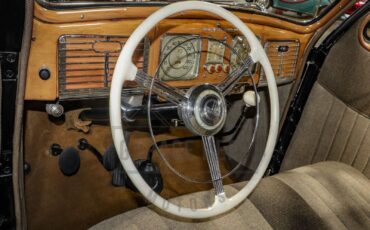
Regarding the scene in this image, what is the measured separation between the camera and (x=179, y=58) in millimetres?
1379

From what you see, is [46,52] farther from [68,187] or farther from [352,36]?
[352,36]

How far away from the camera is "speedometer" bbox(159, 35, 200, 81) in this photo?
1.33 metres

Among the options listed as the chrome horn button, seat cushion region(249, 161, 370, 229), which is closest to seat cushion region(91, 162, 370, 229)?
seat cushion region(249, 161, 370, 229)

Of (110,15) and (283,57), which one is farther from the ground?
(110,15)

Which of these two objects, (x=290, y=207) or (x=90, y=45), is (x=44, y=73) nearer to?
(x=90, y=45)

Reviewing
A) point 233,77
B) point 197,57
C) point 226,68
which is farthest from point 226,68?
point 233,77

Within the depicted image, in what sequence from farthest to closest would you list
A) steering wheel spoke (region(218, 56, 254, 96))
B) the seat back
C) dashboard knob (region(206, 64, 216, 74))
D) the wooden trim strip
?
the seat back < dashboard knob (region(206, 64, 216, 74)) < steering wheel spoke (region(218, 56, 254, 96)) < the wooden trim strip

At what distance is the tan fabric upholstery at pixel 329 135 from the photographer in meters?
1.61

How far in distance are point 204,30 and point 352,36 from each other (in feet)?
2.27

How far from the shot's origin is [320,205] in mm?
1314

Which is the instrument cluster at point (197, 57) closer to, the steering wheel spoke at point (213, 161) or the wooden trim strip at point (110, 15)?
the wooden trim strip at point (110, 15)

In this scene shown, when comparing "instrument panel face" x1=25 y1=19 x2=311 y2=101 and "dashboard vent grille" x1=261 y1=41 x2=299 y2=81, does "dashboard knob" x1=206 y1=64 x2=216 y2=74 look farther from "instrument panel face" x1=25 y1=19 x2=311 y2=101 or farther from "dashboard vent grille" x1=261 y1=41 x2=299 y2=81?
"dashboard vent grille" x1=261 y1=41 x2=299 y2=81

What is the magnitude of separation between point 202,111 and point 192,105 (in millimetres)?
33

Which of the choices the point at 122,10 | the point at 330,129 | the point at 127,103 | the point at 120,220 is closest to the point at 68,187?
the point at 127,103
